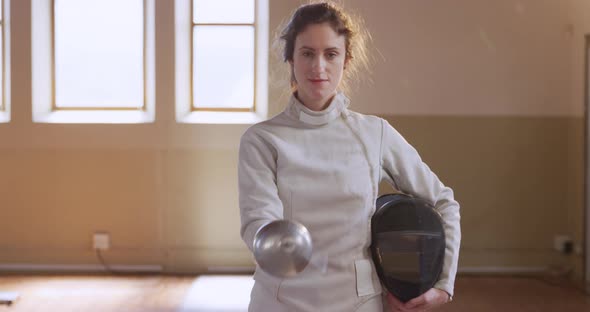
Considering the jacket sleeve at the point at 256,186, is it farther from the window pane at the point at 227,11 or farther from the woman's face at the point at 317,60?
the window pane at the point at 227,11

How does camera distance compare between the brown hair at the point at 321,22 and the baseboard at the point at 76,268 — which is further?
the baseboard at the point at 76,268

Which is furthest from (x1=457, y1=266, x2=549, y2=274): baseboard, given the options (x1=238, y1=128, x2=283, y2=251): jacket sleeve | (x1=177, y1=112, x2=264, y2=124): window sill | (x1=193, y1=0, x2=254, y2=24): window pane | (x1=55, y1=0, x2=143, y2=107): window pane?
(x1=238, y1=128, x2=283, y2=251): jacket sleeve

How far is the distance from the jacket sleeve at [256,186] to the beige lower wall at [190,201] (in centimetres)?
409

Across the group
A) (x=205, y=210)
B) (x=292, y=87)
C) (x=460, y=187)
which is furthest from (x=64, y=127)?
(x=292, y=87)

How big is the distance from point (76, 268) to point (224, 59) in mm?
1987

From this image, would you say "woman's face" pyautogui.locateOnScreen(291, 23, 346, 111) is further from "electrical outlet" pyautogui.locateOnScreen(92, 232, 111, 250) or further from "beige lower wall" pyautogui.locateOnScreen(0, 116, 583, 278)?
"electrical outlet" pyautogui.locateOnScreen(92, 232, 111, 250)

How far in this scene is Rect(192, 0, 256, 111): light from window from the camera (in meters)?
5.62

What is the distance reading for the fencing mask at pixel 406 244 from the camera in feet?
4.24

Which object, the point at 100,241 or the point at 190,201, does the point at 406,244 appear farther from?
the point at 100,241

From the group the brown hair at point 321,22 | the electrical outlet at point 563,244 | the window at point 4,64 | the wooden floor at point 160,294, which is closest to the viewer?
the brown hair at point 321,22

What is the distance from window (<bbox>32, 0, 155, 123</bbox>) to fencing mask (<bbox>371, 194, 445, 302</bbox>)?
4448 mm

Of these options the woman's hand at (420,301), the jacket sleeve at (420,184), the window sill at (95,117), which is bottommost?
the woman's hand at (420,301)

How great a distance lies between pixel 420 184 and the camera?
1.37 m

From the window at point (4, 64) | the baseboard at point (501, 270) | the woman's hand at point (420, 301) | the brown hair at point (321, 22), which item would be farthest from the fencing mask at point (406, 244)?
the window at point (4, 64)
